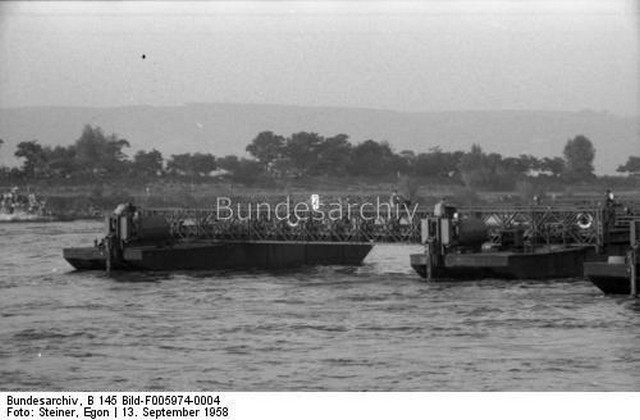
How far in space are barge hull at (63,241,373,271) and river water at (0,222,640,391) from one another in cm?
448

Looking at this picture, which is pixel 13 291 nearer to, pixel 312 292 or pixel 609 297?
pixel 312 292

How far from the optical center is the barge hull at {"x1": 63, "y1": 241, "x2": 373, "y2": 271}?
6228cm

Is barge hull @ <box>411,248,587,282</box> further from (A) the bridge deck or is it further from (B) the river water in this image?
(A) the bridge deck

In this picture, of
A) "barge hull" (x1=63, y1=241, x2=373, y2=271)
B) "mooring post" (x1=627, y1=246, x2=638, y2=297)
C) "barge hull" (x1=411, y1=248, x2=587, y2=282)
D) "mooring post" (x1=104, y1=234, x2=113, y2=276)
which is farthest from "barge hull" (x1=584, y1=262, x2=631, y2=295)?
"mooring post" (x1=104, y1=234, x2=113, y2=276)

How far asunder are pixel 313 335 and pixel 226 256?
98.7ft

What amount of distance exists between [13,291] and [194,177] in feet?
272

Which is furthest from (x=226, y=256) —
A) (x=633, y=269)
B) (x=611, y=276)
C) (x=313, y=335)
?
(x=313, y=335)

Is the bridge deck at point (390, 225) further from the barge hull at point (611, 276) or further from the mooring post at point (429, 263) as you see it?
the barge hull at point (611, 276)

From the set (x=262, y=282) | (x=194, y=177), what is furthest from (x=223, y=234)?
(x=194, y=177)

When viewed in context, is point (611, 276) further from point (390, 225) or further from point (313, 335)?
point (390, 225)

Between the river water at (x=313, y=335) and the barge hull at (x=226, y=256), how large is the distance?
14.7 feet

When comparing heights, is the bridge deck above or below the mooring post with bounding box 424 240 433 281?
above

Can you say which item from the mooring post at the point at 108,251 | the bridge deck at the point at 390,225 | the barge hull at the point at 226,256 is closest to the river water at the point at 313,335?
→ the mooring post at the point at 108,251

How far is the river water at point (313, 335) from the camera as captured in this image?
96.3ft
